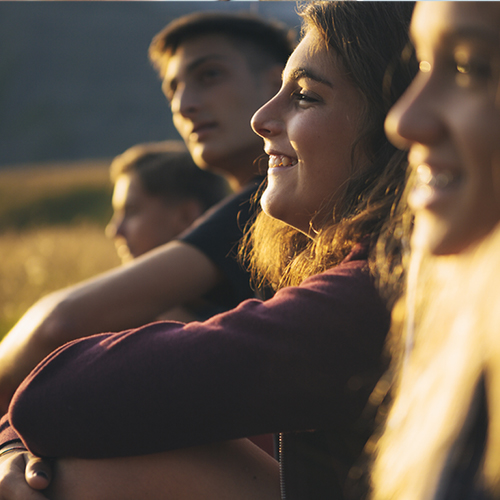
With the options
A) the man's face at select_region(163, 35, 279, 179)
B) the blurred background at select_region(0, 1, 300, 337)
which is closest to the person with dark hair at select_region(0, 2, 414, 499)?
the man's face at select_region(163, 35, 279, 179)

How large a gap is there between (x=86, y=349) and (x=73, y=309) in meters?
0.77

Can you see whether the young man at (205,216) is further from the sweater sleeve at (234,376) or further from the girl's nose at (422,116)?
the girl's nose at (422,116)

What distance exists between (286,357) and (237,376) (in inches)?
4.6

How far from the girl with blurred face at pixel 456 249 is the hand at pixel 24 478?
92 centimetres

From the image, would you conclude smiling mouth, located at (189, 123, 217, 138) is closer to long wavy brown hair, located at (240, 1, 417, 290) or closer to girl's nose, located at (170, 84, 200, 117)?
girl's nose, located at (170, 84, 200, 117)

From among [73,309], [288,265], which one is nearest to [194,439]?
[288,265]

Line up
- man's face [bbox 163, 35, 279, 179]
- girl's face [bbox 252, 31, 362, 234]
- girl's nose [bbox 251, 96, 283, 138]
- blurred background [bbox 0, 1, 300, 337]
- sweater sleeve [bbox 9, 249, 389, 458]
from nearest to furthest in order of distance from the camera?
sweater sleeve [bbox 9, 249, 389, 458], girl's face [bbox 252, 31, 362, 234], girl's nose [bbox 251, 96, 283, 138], man's face [bbox 163, 35, 279, 179], blurred background [bbox 0, 1, 300, 337]

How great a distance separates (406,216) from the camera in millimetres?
1455

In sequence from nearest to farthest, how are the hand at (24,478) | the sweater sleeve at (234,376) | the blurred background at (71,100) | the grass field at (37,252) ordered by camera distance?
the sweater sleeve at (234,376), the hand at (24,478), the grass field at (37,252), the blurred background at (71,100)

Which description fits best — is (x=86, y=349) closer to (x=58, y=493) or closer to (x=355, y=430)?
(x=58, y=493)

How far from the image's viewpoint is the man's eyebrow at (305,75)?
1.74 metres

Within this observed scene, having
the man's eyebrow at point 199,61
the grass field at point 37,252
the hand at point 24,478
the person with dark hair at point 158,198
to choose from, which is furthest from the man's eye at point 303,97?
the grass field at point 37,252

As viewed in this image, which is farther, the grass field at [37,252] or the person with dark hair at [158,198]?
the grass field at [37,252]

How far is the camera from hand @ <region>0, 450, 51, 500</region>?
5.15 ft
